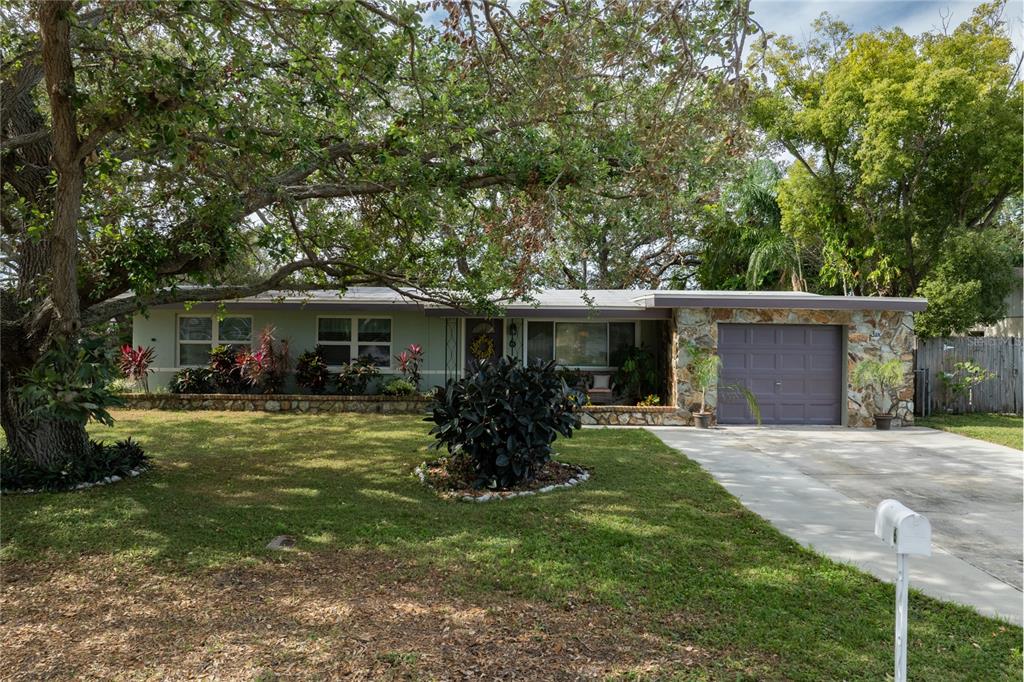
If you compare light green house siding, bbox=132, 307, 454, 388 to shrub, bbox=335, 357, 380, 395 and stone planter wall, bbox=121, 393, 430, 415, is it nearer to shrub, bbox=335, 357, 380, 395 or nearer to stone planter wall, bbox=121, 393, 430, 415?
shrub, bbox=335, 357, 380, 395

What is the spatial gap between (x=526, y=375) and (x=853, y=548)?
3.55 metres

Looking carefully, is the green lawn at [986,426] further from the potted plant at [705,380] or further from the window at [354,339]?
the window at [354,339]

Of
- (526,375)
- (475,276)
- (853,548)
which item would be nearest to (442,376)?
(475,276)

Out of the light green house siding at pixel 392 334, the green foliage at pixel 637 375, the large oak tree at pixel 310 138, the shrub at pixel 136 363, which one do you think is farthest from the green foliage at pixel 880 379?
the shrub at pixel 136 363

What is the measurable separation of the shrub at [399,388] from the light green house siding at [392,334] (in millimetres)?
794

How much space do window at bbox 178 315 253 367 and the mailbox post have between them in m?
15.4

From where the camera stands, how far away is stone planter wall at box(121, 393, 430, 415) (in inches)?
571

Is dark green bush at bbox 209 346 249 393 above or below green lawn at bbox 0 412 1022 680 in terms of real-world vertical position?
above

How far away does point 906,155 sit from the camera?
15.9 metres

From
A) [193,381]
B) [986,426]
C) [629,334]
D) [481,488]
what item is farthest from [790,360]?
[193,381]

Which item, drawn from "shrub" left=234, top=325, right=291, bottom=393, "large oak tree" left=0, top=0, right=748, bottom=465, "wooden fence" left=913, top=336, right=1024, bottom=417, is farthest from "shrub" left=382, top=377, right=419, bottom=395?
"wooden fence" left=913, top=336, right=1024, bottom=417

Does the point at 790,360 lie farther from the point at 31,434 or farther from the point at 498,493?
the point at 31,434

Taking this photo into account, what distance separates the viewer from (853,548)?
557 cm

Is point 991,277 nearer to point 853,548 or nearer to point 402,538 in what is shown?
point 853,548
